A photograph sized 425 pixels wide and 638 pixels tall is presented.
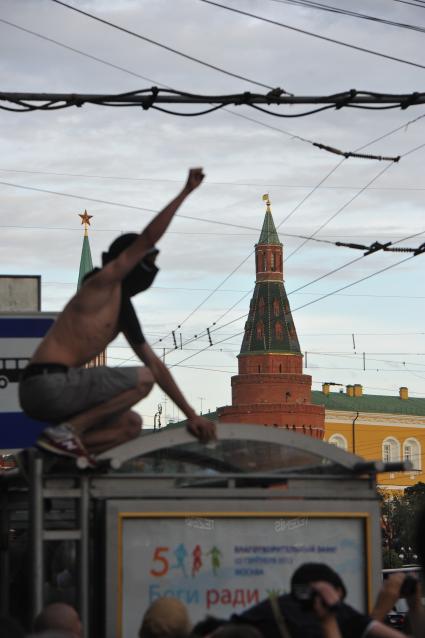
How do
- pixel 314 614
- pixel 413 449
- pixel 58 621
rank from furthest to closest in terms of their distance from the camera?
pixel 413 449 → pixel 58 621 → pixel 314 614

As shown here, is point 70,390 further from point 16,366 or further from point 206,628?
point 16,366

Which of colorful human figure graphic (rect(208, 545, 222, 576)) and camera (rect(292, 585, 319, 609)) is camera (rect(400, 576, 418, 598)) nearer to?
camera (rect(292, 585, 319, 609))

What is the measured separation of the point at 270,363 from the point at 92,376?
11634cm

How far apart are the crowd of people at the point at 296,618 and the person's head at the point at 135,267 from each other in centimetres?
175

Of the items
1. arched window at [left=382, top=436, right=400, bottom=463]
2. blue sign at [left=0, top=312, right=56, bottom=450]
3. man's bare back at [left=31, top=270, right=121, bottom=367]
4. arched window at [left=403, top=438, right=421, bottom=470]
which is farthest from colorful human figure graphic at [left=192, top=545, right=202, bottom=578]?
arched window at [left=403, top=438, right=421, bottom=470]

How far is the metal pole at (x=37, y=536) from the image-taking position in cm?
603

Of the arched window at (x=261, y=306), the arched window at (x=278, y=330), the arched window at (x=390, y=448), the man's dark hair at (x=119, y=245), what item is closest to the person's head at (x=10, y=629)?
the man's dark hair at (x=119, y=245)

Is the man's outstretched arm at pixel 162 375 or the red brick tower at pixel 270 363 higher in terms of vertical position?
the red brick tower at pixel 270 363

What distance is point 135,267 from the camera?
21.9 feet

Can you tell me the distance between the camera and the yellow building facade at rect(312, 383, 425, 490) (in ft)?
418

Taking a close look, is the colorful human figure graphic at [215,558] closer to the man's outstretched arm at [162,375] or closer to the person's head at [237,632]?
the man's outstretched arm at [162,375]

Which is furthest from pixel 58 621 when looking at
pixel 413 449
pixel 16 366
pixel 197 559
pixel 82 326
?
pixel 413 449

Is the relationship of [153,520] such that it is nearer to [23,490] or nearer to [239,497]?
[239,497]

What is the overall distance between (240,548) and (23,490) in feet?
4.56
